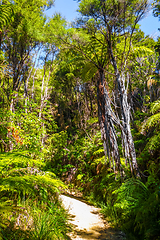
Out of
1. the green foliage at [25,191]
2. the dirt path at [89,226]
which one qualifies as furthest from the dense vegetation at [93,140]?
the dirt path at [89,226]

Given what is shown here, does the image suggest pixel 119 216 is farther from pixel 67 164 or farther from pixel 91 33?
pixel 67 164

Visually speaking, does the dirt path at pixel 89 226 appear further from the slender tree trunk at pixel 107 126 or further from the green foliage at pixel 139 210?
the slender tree trunk at pixel 107 126

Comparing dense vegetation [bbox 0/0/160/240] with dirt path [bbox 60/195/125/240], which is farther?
dirt path [bbox 60/195/125/240]

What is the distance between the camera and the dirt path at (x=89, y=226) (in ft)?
9.78

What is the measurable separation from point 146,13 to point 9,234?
15.3 feet

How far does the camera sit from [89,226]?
3.49m

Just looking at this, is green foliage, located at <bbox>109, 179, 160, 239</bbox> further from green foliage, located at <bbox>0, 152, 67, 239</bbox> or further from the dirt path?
green foliage, located at <bbox>0, 152, 67, 239</bbox>

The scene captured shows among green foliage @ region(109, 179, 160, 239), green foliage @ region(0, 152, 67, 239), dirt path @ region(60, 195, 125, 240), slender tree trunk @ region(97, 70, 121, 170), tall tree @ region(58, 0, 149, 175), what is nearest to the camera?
green foliage @ region(0, 152, 67, 239)

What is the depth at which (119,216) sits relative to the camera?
3.59 meters

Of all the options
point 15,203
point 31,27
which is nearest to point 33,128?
point 15,203

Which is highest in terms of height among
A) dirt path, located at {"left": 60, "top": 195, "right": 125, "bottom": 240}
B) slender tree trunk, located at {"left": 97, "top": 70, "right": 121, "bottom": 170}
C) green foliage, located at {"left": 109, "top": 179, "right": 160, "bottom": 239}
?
slender tree trunk, located at {"left": 97, "top": 70, "right": 121, "bottom": 170}

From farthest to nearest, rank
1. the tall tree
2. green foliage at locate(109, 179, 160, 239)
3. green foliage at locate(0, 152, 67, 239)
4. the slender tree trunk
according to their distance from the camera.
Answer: the slender tree trunk
the tall tree
green foliage at locate(109, 179, 160, 239)
green foliage at locate(0, 152, 67, 239)

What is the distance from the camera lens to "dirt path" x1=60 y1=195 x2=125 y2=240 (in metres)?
2.98

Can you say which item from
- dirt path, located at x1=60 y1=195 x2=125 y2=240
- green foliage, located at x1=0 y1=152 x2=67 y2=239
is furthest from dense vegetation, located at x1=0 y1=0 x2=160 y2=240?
dirt path, located at x1=60 y1=195 x2=125 y2=240
